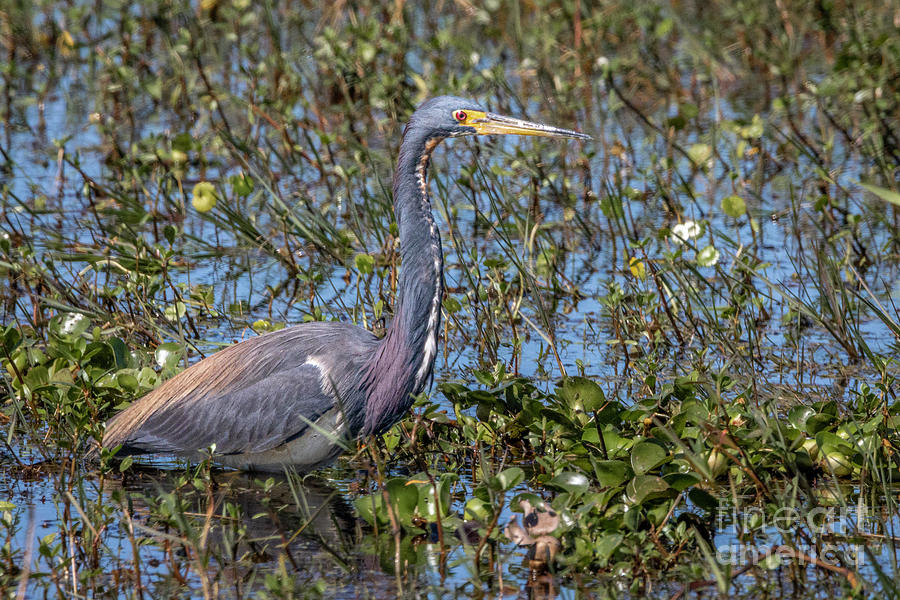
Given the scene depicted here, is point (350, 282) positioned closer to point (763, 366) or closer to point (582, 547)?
point (763, 366)

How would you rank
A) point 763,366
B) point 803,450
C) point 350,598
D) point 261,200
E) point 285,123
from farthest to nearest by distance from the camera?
point 285,123, point 261,200, point 763,366, point 803,450, point 350,598

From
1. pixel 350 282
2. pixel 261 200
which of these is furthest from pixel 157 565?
pixel 261 200

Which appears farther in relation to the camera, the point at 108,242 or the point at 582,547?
the point at 108,242

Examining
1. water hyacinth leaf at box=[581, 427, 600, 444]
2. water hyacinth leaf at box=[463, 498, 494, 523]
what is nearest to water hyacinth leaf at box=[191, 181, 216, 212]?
water hyacinth leaf at box=[581, 427, 600, 444]

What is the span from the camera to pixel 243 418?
5020 millimetres

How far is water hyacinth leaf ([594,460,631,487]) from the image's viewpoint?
4273 mm

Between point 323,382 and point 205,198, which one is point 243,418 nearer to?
point 323,382

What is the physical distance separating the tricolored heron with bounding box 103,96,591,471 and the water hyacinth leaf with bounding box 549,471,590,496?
3.30 feet

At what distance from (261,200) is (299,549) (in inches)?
139

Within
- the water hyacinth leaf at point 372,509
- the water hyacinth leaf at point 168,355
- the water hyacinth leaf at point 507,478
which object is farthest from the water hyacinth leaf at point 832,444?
the water hyacinth leaf at point 168,355

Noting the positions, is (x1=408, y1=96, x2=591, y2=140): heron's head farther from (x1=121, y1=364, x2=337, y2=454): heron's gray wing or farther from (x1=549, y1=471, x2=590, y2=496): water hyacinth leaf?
(x1=549, y1=471, x2=590, y2=496): water hyacinth leaf

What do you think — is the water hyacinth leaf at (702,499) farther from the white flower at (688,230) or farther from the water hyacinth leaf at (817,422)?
the white flower at (688,230)

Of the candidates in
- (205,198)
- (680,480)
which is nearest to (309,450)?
(680,480)

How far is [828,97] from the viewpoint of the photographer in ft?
29.4
